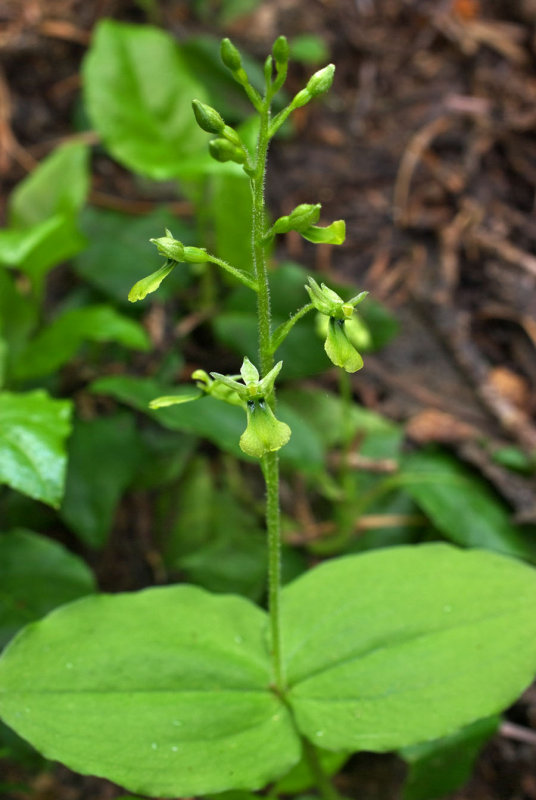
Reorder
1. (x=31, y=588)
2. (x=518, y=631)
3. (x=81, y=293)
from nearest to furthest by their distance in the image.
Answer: (x=518, y=631)
(x=31, y=588)
(x=81, y=293)

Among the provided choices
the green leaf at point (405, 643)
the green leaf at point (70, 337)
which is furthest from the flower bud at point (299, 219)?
the green leaf at point (70, 337)

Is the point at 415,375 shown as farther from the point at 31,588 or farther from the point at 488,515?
the point at 31,588

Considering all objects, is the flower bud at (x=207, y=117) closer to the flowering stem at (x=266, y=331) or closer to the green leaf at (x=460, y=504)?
the flowering stem at (x=266, y=331)

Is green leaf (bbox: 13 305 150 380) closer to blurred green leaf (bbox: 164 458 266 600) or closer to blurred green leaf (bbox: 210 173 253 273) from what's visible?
blurred green leaf (bbox: 164 458 266 600)

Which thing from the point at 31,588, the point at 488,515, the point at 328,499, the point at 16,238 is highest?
the point at 16,238

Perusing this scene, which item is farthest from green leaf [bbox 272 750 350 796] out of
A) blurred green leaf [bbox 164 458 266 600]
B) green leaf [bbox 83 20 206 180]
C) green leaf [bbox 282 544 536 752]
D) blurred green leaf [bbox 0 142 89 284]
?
green leaf [bbox 83 20 206 180]

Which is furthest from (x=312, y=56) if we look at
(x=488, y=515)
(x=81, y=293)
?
(x=488, y=515)
